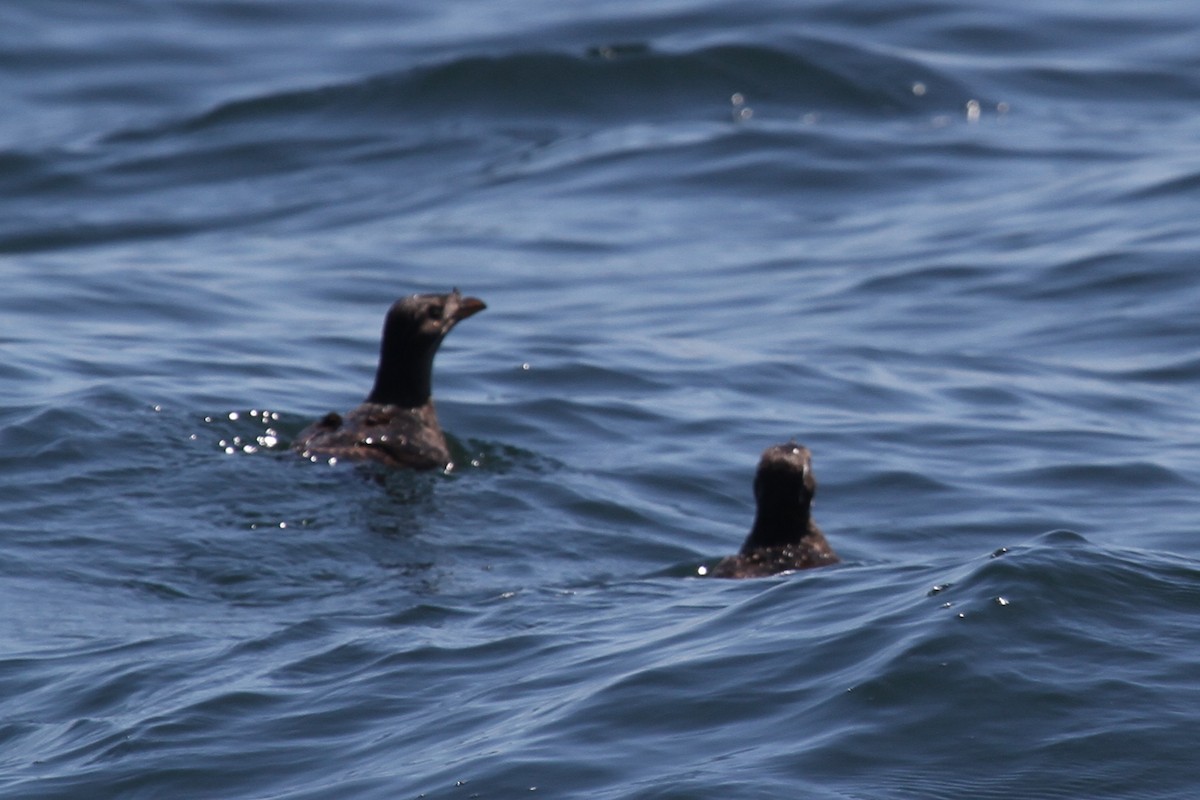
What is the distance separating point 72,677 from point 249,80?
20209 millimetres

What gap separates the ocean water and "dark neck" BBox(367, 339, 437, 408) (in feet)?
1.67

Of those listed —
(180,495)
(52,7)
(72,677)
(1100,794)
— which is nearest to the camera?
(1100,794)

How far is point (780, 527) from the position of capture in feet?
34.0

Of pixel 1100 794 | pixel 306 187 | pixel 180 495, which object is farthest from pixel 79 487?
pixel 306 187

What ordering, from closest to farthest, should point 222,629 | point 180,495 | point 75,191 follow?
point 222,629 → point 180,495 → point 75,191

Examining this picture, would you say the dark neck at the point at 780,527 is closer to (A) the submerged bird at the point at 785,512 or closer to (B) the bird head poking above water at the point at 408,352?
(A) the submerged bird at the point at 785,512

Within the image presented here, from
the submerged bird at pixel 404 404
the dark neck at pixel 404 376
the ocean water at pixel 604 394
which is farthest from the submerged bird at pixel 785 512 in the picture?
the dark neck at pixel 404 376

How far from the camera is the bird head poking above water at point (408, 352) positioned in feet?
40.7

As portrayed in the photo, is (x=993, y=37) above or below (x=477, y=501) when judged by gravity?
above

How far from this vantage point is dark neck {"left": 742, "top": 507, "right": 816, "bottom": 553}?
34.0 ft

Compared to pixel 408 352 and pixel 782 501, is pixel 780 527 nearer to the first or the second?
pixel 782 501

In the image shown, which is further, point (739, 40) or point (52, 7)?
point (52, 7)

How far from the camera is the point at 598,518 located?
11.7m

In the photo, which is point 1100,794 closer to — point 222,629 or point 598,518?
point 222,629
